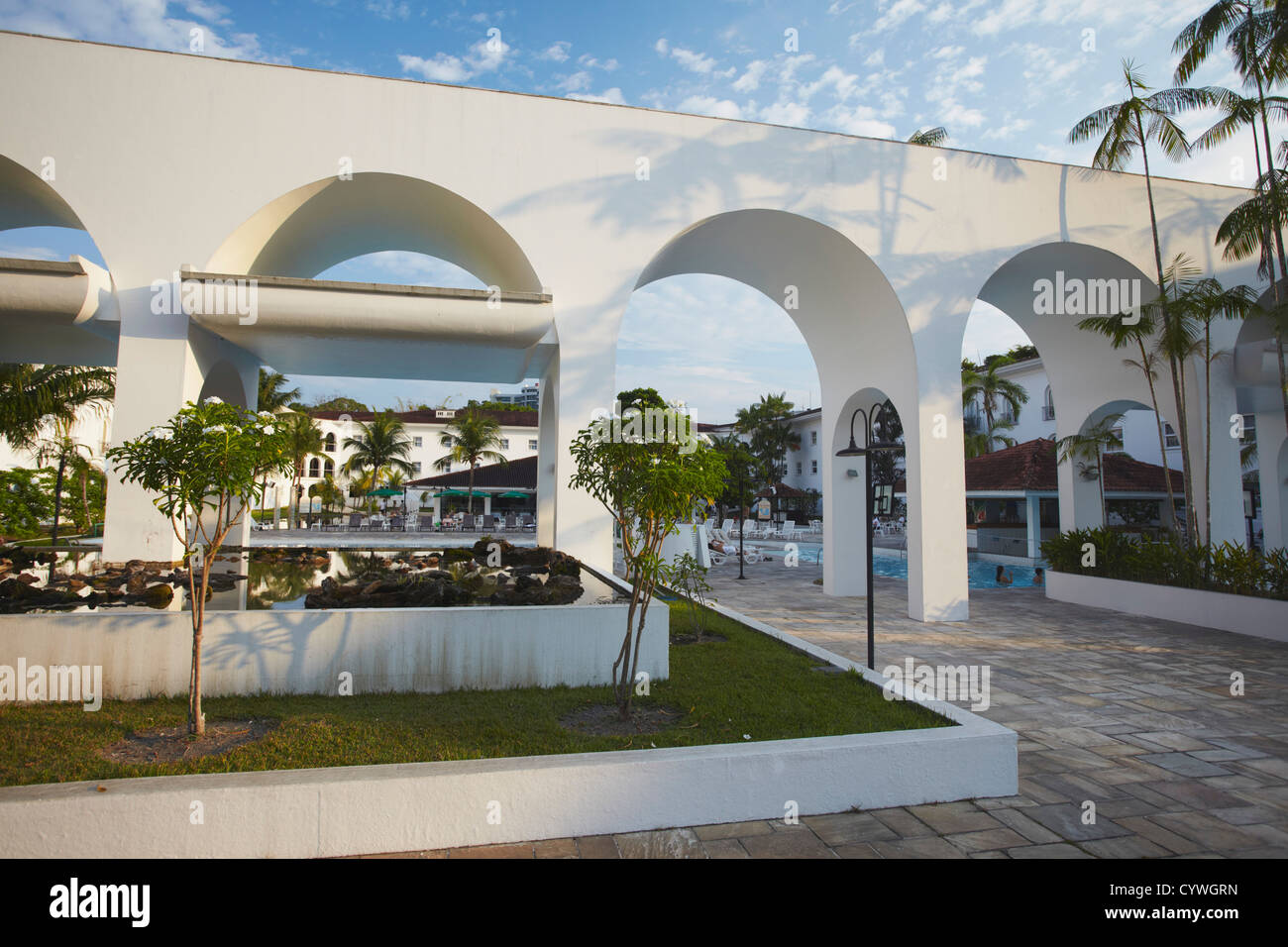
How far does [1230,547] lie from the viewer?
10031 mm

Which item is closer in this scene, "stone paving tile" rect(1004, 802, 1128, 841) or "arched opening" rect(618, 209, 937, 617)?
"stone paving tile" rect(1004, 802, 1128, 841)

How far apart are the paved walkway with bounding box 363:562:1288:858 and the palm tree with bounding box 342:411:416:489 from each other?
31.5 m

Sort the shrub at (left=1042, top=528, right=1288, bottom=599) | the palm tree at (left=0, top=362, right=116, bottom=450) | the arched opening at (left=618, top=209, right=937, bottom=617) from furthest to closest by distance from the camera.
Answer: the palm tree at (left=0, top=362, right=116, bottom=450) < the arched opening at (left=618, top=209, right=937, bottom=617) < the shrub at (left=1042, top=528, right=1288, bottom=599)

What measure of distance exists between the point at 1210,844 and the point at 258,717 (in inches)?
226

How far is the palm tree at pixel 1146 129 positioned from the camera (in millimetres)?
10633

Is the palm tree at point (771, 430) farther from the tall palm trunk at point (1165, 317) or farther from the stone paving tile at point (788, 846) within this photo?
the stone paving tile at point (788, 846)

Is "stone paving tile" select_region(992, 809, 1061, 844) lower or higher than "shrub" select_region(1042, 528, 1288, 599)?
A: lower

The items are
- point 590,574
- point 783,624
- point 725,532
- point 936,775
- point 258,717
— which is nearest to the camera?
point 936,775

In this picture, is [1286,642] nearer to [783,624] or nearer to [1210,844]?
[783,624]

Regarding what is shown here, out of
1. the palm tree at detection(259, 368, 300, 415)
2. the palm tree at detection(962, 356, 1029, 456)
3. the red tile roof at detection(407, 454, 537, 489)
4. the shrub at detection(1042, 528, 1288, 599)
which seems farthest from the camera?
the palm tree at detection(962, 356, 1029, 456)

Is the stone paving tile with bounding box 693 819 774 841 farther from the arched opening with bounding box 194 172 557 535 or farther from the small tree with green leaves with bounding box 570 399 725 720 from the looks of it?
the arched opening with bounding box 194 172 557 535

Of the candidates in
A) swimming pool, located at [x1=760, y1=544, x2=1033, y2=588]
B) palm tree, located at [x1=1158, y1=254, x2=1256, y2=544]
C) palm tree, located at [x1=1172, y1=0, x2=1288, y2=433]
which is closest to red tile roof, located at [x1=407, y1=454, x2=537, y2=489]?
swimming pool, located at [x1=760, y1=544, x2=1033, y2=588]

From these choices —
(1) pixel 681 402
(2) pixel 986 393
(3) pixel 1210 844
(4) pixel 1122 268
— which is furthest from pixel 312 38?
(2) pixel 986 393

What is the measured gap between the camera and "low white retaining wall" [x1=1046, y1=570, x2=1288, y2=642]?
29.7 feet
